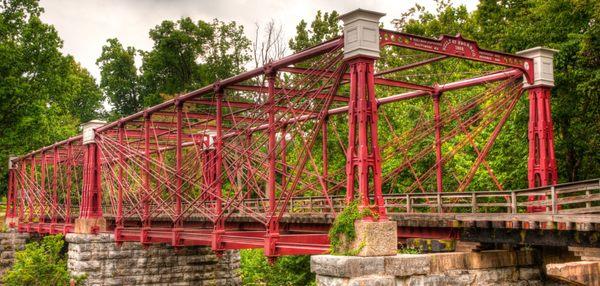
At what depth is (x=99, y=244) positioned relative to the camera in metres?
31.6

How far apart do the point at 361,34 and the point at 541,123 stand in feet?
26.6

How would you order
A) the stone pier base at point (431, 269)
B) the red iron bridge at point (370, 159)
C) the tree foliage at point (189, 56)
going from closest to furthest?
the stone pier base at point (431, 269)
the red iron bridge at point (370, 159)
the tree foliage at point (189, 56)

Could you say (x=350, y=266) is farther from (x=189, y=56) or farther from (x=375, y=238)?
(x=189, y=56)

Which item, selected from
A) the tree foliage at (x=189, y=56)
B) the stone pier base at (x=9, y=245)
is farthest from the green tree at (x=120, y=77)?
the stone pier base at (x=9, y=245)

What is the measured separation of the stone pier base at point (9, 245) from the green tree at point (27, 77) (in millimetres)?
6289

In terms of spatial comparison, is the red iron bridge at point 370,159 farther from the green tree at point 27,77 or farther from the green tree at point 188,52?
the green tree at point 188,52

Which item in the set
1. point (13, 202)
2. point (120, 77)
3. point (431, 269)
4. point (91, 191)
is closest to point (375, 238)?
point (431, 269)

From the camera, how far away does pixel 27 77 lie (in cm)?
4797

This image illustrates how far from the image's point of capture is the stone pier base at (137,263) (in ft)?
102

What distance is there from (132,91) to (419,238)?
7113 centimetres

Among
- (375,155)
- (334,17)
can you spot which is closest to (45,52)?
(334,17)

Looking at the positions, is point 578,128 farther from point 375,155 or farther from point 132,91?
point 132,91

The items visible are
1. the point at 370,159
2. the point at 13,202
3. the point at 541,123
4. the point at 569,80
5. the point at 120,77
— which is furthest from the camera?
the point at 120,77

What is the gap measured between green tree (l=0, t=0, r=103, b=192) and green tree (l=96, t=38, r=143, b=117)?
32643mm
